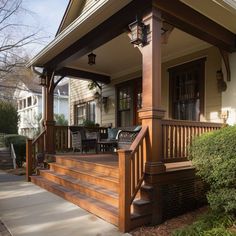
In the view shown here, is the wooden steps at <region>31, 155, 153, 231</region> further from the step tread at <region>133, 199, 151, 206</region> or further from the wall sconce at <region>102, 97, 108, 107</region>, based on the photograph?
the wall sconce at <region>102, 97, 108, 107</region>

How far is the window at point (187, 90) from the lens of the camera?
23.0 ft

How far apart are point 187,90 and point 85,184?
3.76 m

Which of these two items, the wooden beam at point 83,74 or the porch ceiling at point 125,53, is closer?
the porch ceiling at point 125,53

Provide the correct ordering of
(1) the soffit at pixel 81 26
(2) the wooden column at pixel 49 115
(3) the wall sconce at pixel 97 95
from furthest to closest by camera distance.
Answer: (3) the wall sconce at pixel 97 95 → (2) the wooden column at pixel 49 115 → (1) the soffit at pixel 81 26

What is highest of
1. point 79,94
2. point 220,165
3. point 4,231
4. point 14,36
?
point 14,36

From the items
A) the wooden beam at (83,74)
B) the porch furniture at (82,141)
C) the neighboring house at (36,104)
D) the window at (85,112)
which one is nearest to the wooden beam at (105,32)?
the wooden beam at (83,74)

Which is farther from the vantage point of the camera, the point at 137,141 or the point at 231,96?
the point at 231,96

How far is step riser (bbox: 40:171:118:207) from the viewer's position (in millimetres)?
4481

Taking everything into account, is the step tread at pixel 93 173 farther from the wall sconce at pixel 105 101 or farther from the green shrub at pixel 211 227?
the wall sconce at pixel 105 101

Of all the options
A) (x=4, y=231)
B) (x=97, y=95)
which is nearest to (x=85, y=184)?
(x=4, y=231)

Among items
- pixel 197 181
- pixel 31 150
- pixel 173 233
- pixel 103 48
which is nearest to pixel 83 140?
pixel 31 150

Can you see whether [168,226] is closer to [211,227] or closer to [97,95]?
[211,227]

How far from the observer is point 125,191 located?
386 cm

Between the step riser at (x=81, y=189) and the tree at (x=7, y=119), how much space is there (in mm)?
12930
